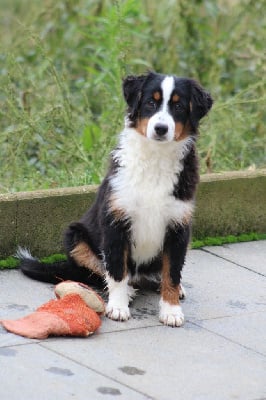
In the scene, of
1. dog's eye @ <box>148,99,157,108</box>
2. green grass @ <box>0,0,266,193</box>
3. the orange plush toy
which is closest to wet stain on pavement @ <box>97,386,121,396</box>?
the orange plush toy

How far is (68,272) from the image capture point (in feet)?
20.3

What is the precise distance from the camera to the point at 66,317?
17.5 feet

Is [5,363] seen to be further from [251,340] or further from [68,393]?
[251,340]

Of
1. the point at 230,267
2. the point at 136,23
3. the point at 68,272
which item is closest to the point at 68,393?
the point at 68,272

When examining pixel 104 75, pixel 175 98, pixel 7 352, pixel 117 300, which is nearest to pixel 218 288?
pixel 117 300

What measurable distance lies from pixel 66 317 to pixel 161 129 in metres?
1.16

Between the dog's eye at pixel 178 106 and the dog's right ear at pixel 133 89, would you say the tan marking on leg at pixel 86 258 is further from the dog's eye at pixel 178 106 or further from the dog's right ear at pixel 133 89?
the dog's eye at pixel 178 106

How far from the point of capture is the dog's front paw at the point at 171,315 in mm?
5621

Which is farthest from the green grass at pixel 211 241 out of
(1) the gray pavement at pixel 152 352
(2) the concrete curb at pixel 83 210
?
(1) the gray pavement at pixel 152 352

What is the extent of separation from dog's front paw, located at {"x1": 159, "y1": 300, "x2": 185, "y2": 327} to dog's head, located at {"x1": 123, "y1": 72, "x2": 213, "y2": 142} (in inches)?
37.9

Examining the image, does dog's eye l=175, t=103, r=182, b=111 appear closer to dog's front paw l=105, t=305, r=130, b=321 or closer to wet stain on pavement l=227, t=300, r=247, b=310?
dog's front paw l=105, t=305, r=130, b=321

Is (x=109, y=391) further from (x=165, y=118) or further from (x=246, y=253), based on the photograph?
(x=246, y=253)

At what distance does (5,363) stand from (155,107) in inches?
67.6

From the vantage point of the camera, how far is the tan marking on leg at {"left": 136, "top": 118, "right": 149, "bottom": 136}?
562cm
